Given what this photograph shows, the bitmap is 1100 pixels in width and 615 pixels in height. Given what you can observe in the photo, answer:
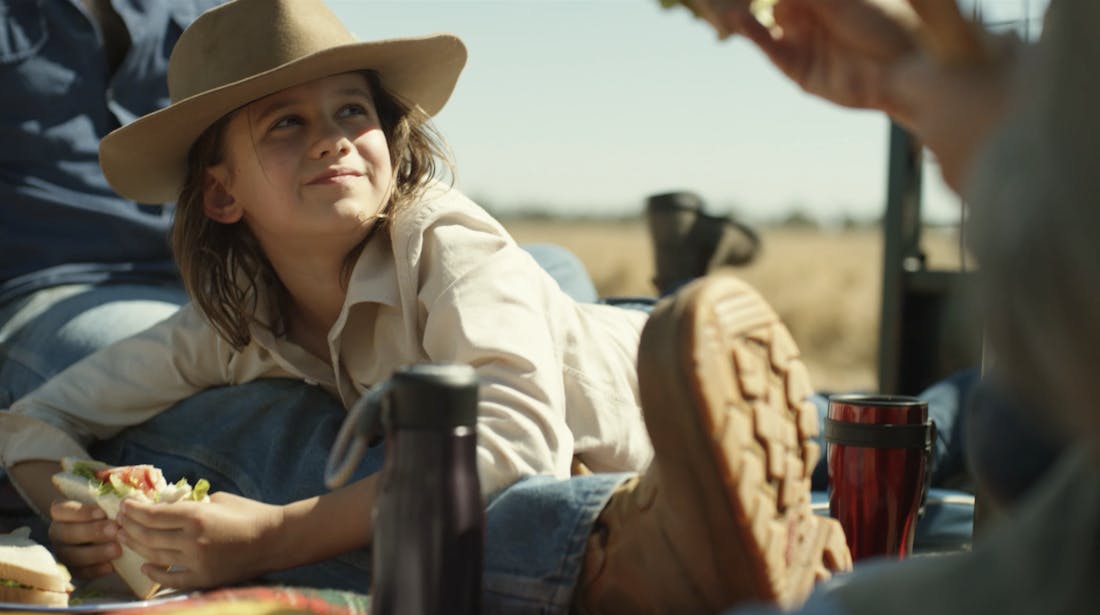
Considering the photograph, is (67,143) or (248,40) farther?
(67,143)

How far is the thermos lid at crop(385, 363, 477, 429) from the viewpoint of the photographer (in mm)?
1155

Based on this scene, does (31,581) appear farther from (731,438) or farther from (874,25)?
(874,25)

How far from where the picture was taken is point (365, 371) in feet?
6.88

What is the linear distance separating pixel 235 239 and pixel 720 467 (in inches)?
50.8

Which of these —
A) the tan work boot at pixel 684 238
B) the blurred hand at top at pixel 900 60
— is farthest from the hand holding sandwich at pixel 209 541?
the tan work boot at pixel 684 238

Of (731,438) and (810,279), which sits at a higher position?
(731,438)

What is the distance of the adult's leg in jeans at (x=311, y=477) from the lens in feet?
5.24

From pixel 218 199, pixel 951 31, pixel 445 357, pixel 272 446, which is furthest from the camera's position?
pixel 218 199

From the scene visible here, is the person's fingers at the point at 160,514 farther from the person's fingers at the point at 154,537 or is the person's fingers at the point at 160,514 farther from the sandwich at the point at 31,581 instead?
the sandwich at the point at 31,581

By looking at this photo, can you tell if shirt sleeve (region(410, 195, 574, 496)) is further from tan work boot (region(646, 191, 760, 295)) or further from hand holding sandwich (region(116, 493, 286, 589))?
tan work boot (region(646, 191, 760, 295))

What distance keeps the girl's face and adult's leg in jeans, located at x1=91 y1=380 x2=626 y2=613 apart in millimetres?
288

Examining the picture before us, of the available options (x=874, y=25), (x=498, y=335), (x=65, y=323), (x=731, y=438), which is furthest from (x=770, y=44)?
(x=65, y=323)

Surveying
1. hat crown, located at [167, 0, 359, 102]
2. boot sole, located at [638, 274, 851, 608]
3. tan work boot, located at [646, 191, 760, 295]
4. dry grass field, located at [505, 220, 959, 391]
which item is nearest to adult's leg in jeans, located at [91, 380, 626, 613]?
boot sole, located at [638, 274, 851, 608]

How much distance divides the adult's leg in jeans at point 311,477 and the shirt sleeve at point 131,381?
4cm
